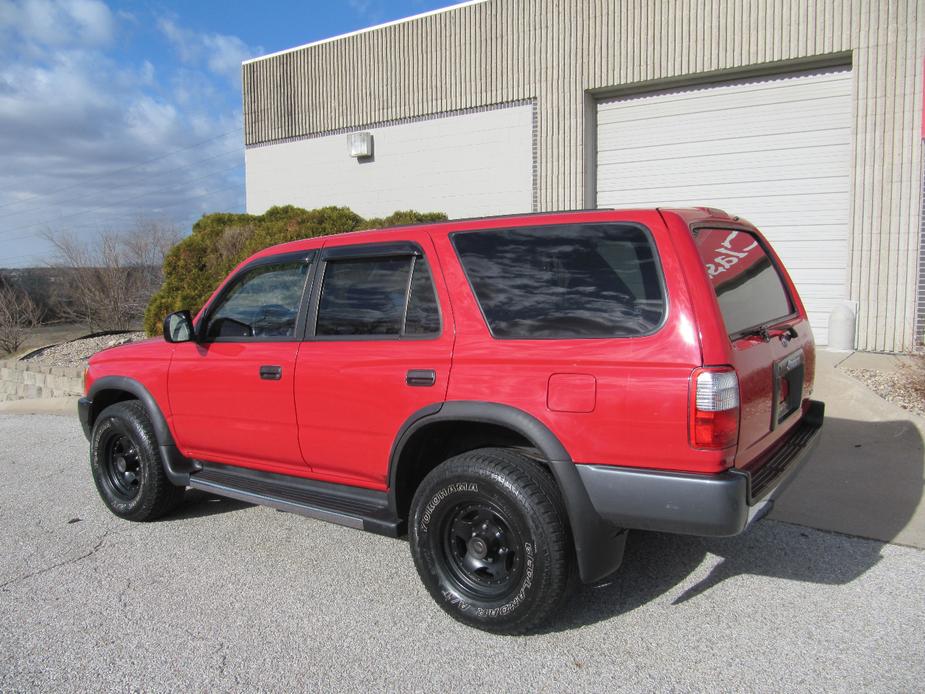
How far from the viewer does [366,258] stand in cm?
399

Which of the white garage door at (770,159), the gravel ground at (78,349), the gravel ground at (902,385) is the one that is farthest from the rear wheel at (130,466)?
the white garage door at (770,159)

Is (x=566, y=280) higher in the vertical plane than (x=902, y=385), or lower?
higher

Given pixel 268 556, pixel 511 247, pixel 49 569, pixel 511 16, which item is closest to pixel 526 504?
pixel 511 247

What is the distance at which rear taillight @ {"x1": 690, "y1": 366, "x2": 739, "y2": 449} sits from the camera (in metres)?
2.80

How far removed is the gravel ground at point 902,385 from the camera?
21.8ft

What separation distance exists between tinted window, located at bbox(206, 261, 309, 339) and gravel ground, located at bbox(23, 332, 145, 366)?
27.8ft

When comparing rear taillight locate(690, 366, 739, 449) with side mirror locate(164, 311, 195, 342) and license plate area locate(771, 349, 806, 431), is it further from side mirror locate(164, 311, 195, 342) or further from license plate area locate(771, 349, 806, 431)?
side mirror locate(164, 311, 195, 342)

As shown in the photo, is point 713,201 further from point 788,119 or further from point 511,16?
point 511,16

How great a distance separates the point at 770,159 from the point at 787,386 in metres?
8.29

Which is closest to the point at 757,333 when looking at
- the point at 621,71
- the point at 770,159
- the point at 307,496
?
the point at 307,496

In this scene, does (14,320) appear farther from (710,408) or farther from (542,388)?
(710,408)

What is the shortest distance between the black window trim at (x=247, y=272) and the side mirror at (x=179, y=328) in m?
0.05

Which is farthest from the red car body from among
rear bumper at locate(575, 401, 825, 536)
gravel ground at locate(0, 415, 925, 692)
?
gravel ground at locate(0, 415, 925, 692)

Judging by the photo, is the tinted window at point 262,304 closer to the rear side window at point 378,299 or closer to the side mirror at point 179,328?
the side mirror at point 179,328
